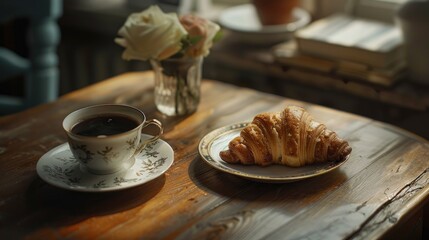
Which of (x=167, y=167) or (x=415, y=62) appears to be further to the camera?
(x=415, y=62)

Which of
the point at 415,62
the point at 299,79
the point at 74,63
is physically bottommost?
the point at 74,63

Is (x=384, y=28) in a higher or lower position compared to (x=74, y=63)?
higher

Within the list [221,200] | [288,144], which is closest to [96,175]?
[221,200]

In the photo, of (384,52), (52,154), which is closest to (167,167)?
(52,154)

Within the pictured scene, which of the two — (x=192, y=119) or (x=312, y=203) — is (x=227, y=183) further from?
(x=192, y=119)

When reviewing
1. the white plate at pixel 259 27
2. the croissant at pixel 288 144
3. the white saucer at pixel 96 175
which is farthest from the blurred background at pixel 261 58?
the white saucer at pixel 96 175

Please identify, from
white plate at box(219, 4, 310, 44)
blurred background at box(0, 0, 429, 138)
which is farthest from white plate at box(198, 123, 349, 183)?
white plate at box(219, 4, 310, 44)

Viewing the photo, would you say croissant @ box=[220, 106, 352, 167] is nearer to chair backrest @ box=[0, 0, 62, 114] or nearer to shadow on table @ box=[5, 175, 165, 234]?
shadow on table @ box=[5, 175, 165, 234]
